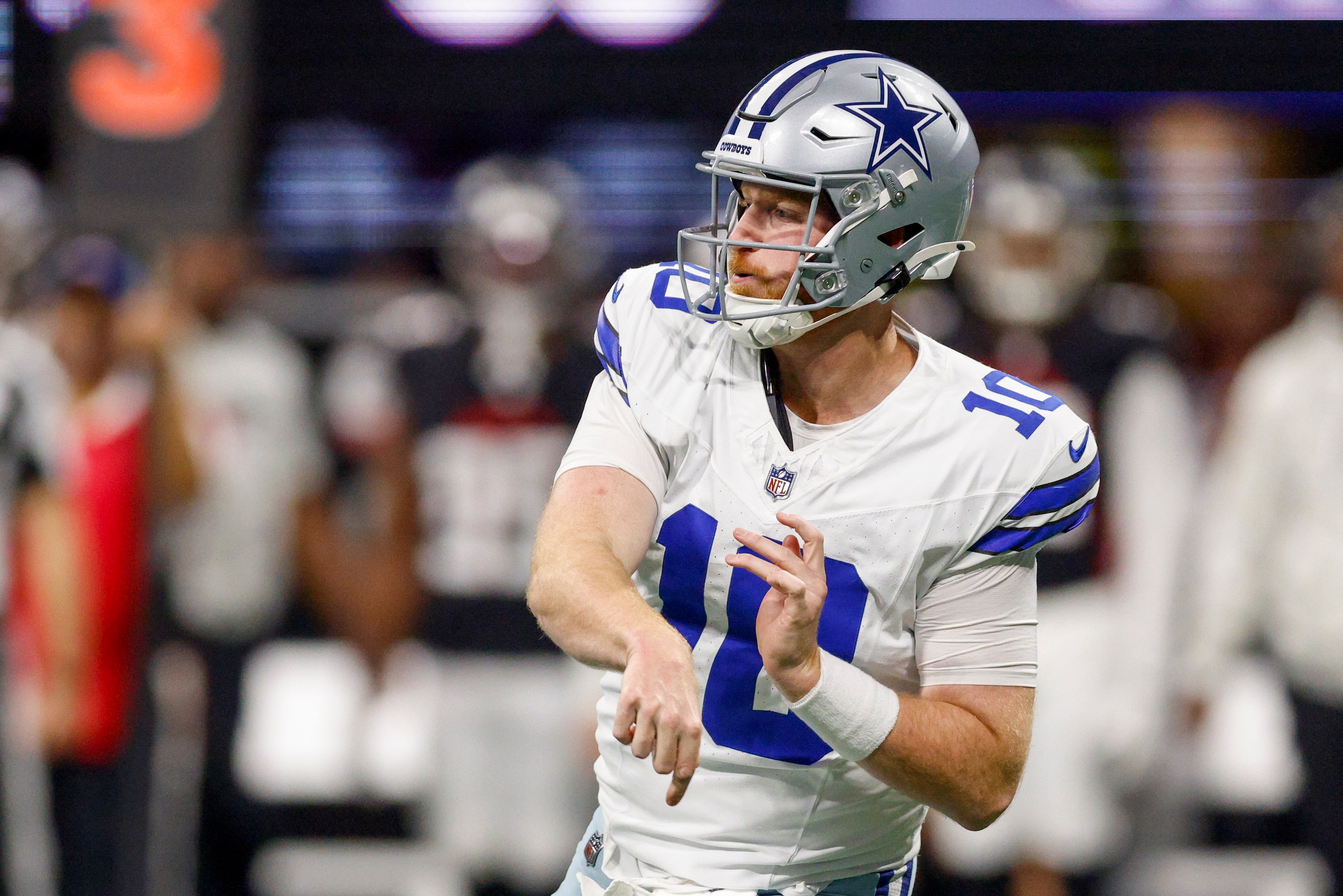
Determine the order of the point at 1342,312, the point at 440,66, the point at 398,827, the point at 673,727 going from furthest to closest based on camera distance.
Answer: the point at 398,827, the point at 440,66, the point at 1342,312, the point at 673,727

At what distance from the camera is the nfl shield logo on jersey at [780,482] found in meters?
2.18

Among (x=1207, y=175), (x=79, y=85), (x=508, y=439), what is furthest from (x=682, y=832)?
(x=1207, y=175)

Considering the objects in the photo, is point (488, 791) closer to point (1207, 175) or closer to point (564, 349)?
point (564, 349)

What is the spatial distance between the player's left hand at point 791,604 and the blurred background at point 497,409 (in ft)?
8.63

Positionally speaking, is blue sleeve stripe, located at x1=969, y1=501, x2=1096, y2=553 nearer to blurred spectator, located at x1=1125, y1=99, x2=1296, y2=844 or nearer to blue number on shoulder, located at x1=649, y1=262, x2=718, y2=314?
blue number on shoulder, located at x1=649, y1=262, x2=718, y2=314

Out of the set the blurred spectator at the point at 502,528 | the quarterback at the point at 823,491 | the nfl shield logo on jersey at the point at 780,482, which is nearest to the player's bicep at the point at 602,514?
the quarterback at the point at 823,491

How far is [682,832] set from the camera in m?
2.21

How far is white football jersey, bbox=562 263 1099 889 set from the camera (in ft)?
7.10

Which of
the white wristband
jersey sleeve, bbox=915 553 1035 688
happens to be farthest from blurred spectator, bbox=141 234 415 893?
the white wristband

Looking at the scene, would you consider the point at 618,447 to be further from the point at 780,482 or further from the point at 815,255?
the point at 815,255

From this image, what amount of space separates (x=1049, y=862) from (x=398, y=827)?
1930 mm

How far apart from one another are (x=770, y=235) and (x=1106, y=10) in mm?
2880

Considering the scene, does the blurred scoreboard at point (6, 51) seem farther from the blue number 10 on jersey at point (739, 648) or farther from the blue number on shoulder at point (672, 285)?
the blue number 10 on jersey at point (739, 648)

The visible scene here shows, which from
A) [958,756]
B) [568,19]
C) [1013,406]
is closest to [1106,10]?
[568,19]
